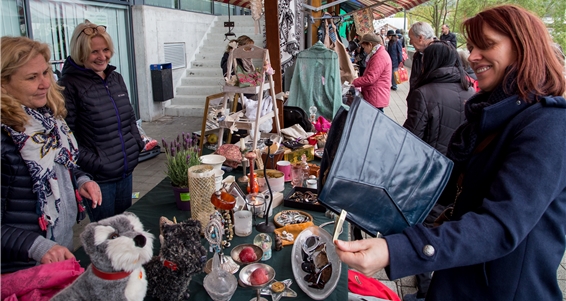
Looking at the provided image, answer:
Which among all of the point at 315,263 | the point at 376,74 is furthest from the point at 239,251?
the point at 376,74

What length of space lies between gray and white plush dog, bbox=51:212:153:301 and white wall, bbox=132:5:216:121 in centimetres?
752

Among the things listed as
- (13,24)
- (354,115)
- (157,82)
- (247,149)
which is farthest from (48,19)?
(354,115)

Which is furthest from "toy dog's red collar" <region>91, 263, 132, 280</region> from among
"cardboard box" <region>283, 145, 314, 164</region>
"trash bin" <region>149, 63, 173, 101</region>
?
"trash bin" <region>149, 63, 173, 101</region>

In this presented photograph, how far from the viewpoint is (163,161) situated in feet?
18.9

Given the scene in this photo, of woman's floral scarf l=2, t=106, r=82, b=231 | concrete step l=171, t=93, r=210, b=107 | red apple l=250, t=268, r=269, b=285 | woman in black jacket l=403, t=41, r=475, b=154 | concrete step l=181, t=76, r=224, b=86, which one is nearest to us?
red apple l=250, t=268, r=269, b=285

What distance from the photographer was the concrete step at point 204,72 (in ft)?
32.0

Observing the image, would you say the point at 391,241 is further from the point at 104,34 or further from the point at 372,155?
the point at 104,34

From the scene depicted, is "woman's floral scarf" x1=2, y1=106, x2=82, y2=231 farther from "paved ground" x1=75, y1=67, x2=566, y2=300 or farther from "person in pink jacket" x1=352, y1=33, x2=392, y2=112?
"person in pink jacket" x1=352, y1=33, x2=392, y2=112

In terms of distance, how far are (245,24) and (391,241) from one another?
10917 millimetres

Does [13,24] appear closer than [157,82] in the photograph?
Yes

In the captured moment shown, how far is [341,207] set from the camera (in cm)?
97

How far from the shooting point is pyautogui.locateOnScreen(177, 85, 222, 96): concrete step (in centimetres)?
924

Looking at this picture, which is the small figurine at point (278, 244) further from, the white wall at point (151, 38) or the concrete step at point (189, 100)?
the concrete step at point (189, 100)

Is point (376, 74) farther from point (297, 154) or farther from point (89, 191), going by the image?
point (89, 191)
